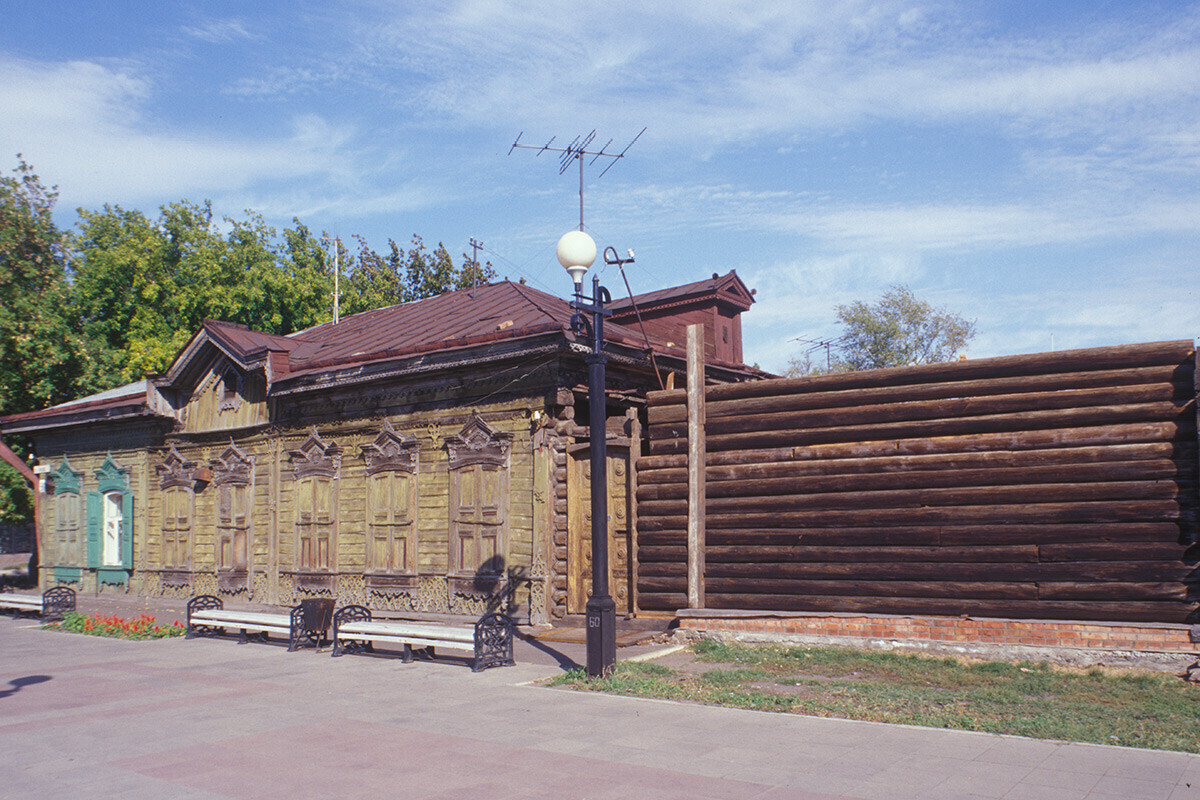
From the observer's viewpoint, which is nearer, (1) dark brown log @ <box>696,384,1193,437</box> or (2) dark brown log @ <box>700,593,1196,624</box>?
(2) dark brown log @ <box>700,593,1196,624</box>

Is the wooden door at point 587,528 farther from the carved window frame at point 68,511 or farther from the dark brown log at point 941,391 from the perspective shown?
the carved window frame at point 68,511

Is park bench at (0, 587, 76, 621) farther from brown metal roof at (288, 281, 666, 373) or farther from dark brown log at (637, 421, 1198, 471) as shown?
dark brown log at (637, 421, 1198, 471)

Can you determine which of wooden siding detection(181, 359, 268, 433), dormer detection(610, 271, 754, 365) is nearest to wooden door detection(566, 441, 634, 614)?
wooden siding detection(181, 359, 268, 433)

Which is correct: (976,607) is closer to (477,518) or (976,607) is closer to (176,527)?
(477,518)

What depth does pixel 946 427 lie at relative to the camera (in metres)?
10.9

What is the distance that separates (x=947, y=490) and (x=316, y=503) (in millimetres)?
12069

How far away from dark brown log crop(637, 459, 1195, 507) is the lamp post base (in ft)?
9.65

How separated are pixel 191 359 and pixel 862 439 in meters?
15.6

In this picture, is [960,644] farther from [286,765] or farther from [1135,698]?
[286,765]

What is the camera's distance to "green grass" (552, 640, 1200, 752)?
7.48 metres

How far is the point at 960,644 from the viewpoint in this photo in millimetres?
10258

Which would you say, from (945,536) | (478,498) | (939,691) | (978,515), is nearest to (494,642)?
(478,498)

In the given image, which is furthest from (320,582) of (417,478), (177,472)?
(177,472)

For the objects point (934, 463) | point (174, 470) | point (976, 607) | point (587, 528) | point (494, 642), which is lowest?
point (494, 642)
